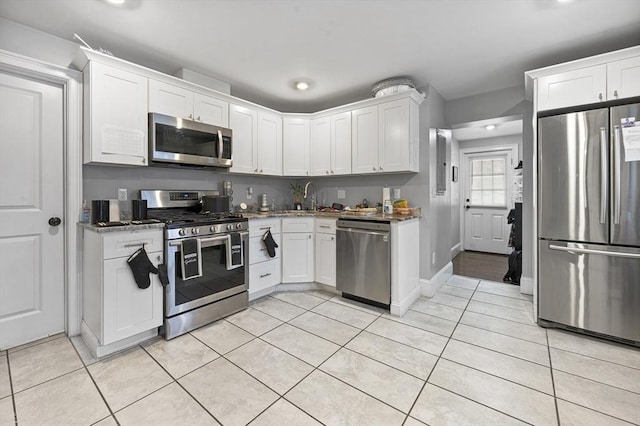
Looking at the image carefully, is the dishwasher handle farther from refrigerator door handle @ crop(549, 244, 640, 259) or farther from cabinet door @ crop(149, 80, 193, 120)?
cabinet door @ crop(149, 80, 193, 120)

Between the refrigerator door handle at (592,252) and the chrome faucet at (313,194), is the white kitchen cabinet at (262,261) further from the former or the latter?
the refrigerator door handle at (592,252)

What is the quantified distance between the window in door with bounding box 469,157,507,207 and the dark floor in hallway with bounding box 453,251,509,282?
3.61 feet

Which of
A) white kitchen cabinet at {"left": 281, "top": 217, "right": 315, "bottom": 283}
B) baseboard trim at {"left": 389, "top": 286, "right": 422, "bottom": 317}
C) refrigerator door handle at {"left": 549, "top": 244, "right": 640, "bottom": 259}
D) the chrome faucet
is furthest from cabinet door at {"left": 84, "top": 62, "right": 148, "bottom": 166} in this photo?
refrigerator door handle at {"left": 549, "top": 244, "right": 640, "bottom": 259}

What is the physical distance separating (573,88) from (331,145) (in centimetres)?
240

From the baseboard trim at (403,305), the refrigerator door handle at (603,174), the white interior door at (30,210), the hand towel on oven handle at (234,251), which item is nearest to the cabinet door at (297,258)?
the hand towel on oven handle at (234,251)

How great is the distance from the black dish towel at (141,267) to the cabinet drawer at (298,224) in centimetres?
151

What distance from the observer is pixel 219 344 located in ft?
7.27

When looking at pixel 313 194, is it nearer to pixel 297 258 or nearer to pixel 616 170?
pixel 297 258

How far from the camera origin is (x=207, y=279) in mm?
2535

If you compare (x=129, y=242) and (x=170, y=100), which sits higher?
(x=170, y=100)

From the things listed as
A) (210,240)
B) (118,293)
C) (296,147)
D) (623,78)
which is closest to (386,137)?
(296,147)

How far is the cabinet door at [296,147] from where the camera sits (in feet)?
12.5

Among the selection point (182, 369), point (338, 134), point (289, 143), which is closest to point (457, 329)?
point (182, 369)

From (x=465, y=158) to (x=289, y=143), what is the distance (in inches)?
168
